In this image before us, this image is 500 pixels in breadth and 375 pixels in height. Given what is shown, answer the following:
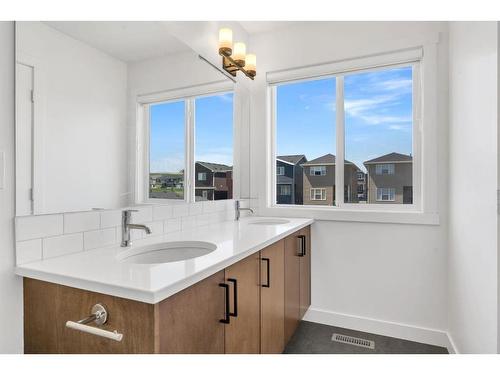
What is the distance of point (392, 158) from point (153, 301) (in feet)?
6.68

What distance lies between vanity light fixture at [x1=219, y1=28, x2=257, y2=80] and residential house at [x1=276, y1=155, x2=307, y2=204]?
0.76m

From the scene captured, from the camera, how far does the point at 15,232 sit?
1.04m

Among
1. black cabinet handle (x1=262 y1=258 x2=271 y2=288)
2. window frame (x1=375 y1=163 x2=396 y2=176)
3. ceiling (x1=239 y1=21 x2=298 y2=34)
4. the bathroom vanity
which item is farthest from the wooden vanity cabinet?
ceiling (x1=239 y1=21 x2=298 y2=34)

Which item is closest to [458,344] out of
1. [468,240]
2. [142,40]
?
[468,240]

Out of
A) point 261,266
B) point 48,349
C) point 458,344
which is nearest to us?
point 48,349

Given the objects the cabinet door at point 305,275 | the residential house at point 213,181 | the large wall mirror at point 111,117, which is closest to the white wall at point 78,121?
the large wall mirror at point 111,117

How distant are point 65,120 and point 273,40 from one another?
1919mm

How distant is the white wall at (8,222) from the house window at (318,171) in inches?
79.3

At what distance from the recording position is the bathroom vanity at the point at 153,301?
2.80 feet

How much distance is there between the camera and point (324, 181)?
2.49 metres

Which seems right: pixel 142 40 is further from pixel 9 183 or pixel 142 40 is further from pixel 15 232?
pixel 15 232

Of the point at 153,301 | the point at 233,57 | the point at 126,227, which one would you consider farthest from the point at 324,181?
the point at 153,301

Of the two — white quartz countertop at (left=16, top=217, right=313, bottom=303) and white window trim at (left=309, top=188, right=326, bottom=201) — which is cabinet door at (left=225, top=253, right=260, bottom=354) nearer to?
white quartz countertop at (left=16, top=217, right=313, bottom=303)

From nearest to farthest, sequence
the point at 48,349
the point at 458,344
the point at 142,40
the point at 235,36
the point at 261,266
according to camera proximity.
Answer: the point at 48,349 < the point at 261,266 < the point at 142,40 < the point at 458,344 < the point at 235,36
